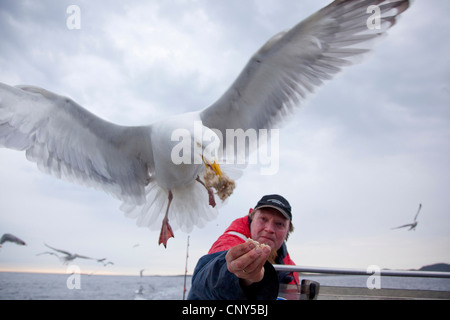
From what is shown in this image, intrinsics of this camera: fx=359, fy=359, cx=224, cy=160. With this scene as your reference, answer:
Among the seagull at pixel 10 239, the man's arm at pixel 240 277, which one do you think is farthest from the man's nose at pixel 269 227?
the seagull at pixel 10 239

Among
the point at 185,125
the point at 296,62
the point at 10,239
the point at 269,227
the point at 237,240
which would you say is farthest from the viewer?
the point at 10,239

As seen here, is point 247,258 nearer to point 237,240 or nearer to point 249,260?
point 249,260

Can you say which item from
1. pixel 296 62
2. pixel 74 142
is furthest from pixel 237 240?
pixel 74 142

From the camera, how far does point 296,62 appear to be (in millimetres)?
1790

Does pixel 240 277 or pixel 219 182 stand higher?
pixel 219 182

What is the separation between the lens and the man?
60cm

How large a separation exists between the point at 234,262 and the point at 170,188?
1379 millimetres

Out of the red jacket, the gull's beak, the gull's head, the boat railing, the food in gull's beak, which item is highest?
the gull's head

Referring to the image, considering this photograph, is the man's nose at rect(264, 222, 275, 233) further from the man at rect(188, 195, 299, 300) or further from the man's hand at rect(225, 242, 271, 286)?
the man's hand at rect(225, 242, 271, 286)

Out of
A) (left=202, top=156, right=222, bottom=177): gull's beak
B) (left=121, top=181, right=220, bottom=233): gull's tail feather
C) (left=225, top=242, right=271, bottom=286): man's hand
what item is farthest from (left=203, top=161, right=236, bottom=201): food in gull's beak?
(left=121, top=181, right=220, bottom=233): gull's tail feather

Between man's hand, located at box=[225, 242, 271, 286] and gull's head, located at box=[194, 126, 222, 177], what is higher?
gull's head, located at box=[194, 126, 222, 177]

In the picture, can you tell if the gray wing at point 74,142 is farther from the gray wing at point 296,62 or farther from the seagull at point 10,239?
the seagull at point 10,239

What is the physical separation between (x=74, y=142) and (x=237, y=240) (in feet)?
4.01

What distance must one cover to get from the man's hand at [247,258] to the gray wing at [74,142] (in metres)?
1.30
